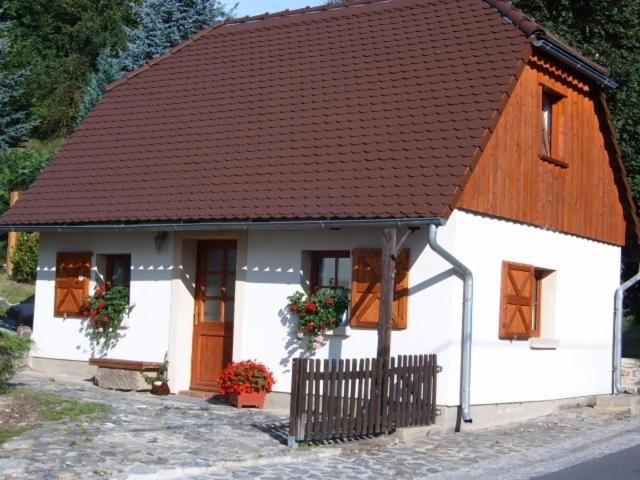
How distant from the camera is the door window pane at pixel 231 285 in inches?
595

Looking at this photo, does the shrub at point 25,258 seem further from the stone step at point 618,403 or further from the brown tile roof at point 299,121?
the stone step at point 618,403

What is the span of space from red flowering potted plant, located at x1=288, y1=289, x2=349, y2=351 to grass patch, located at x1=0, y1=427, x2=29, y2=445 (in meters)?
4.07

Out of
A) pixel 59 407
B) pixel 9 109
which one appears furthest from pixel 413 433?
pixel 9 109

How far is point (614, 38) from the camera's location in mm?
21766

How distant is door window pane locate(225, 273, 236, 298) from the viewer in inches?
595

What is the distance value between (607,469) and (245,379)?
16.7 feet

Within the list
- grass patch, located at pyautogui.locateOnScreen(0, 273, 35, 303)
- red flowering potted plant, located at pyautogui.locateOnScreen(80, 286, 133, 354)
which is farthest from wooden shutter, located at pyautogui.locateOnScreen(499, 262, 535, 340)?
grass patch, located at pyautogui.locateOnScreen(0, 273, 35, 303)

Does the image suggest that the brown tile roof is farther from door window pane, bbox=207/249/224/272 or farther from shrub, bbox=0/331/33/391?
shrub, bbox=0/331/33/391

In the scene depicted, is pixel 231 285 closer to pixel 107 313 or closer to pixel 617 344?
pixel 107 313

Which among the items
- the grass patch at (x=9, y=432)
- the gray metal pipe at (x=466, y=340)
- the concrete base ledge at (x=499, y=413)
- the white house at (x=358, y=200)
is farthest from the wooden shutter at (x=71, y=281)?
the concrete base ledge at (x=499, y=413)

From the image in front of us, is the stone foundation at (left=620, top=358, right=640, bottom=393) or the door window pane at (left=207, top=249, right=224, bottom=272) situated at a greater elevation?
the door window pane at (left=207, top=249, right=224, bottom=272)

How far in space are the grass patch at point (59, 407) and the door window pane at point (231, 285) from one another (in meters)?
2.92

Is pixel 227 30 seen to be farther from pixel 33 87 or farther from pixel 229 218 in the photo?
pixel 33 87

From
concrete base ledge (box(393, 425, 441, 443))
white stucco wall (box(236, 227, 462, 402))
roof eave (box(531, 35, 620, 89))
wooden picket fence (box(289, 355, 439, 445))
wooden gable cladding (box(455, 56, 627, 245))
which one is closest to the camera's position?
wooden picket fence (box(289, 355, 439, 445))
